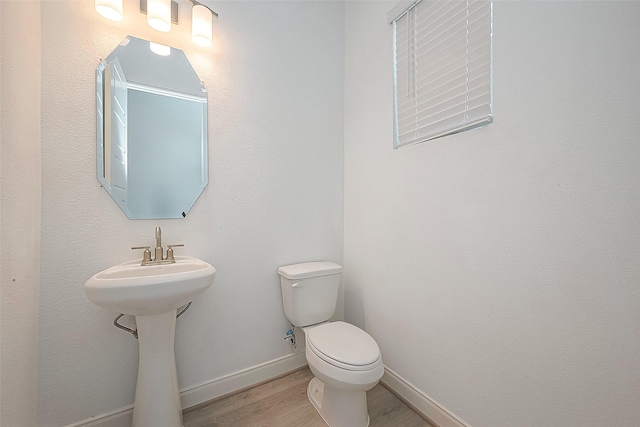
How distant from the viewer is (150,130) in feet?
4.08

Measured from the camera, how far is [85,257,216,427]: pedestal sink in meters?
0.86

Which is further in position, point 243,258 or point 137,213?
point 243,258

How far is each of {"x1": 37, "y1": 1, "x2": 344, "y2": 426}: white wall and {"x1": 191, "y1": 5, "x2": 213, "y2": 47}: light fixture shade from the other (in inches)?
2.8

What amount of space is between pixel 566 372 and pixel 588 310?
0.23 metres

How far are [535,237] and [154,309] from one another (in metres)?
1.42

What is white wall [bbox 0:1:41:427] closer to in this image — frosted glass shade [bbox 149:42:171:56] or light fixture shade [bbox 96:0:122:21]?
light fixture shade [bbox 96:0:122:21]

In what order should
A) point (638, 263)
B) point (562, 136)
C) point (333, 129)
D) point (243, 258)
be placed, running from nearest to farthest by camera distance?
point (638, 263), point (562, 136), point (243, 258), point (333, 129)

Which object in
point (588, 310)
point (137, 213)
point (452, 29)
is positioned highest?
point (452, 29)

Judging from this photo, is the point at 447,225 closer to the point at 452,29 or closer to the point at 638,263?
the point at 638,263

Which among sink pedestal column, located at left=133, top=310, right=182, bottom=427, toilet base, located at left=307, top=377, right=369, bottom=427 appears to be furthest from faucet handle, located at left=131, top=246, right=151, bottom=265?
toilet base, located at left=307, top=377, right=369, bottom=427

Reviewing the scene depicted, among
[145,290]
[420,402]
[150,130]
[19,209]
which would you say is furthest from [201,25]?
[420,402]

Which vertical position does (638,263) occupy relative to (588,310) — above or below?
above

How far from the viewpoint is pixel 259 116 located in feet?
4.91

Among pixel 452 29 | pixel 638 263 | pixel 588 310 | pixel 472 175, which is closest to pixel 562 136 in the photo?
pixel 472 175
